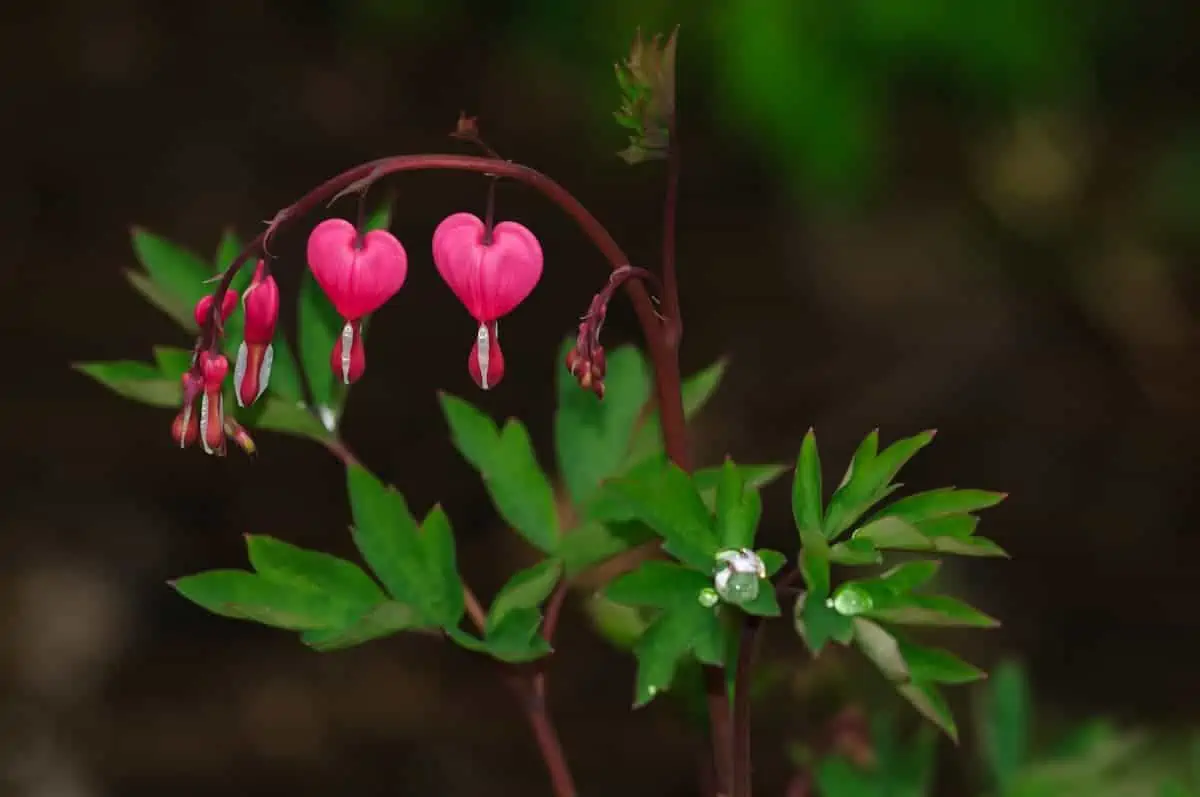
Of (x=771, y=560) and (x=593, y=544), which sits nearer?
(x=771, y=560)

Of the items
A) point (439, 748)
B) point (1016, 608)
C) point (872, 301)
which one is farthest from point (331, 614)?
point (872, 301)

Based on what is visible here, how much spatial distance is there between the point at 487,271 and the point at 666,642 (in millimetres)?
282

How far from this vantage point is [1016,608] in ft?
9.16

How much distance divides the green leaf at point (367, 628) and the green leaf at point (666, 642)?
19 centimetres

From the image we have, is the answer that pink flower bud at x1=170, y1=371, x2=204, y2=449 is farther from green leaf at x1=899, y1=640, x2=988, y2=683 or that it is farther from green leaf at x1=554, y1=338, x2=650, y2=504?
green leaf at x1=899, y1=640, x2=988, y2=683

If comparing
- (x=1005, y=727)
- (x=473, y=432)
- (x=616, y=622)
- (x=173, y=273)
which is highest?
(x=173, y=273)

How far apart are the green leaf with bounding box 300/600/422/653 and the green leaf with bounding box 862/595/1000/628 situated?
34 centimetres

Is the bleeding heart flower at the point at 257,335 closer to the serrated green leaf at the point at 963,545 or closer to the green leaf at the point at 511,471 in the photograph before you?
the green leaf at the point at 511,471

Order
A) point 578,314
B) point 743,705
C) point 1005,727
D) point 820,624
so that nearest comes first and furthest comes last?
point 820,624 → point 743,705 → point 1005,727 → point 578,314

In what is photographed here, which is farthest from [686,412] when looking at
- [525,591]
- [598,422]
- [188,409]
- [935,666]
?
[188,409]

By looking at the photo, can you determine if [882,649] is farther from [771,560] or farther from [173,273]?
[173,273]

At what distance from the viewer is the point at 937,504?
3.41 feet

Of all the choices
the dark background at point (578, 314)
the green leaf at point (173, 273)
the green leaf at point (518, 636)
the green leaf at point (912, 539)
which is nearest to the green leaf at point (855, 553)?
the green leaf at point (912, 539)

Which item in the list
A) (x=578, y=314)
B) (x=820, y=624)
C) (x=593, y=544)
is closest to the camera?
(x=820, y=624)
